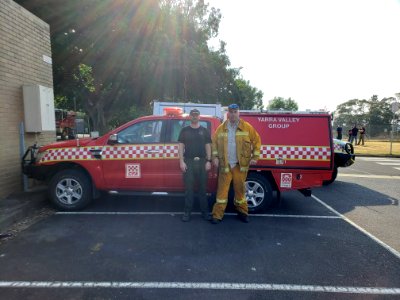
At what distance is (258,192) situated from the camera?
5.87 metres

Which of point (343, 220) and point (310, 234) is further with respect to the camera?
point (343, 220)

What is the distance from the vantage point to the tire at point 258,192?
19.1 feet

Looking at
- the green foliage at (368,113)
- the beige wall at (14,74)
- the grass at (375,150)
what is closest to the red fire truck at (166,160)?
the beige wall at (14,74)

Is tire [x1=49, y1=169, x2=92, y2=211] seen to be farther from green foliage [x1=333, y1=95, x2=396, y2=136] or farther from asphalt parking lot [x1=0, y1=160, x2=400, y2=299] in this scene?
green foliage [x1=333, y1=95, x2=396, y2=136]

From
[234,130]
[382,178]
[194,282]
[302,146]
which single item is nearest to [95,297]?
[194,282]

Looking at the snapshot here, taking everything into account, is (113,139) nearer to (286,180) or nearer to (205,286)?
(286,180)

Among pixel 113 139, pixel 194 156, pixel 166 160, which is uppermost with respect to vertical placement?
pixel 113 139

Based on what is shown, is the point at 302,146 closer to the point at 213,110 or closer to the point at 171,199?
the point at 171,199

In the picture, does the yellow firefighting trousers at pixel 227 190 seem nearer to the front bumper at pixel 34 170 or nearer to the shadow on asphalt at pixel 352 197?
the shadow on asphalt at pixel 352 197

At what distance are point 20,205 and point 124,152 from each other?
2.04 meters

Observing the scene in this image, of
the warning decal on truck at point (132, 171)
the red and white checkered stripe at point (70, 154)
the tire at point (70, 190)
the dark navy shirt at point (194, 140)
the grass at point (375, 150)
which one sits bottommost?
the grass at point (375, 150)

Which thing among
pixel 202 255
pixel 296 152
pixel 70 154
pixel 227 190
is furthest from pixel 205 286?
pixel 70 154

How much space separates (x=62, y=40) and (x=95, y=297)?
13.2m

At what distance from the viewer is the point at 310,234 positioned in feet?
16.1
